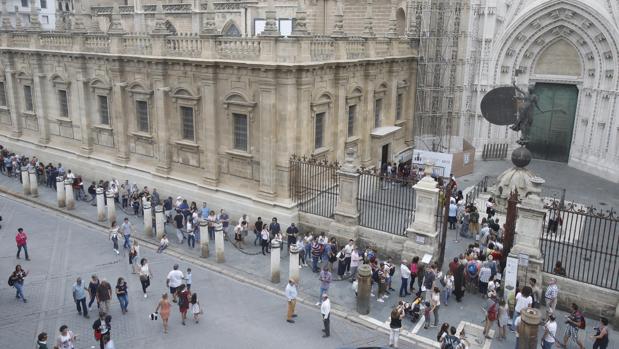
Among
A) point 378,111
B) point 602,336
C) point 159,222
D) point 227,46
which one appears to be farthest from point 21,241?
point 602,336

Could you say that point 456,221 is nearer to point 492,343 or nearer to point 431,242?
point 431,242

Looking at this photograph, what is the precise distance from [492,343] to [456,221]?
295 inches

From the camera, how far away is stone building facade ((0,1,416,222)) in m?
19.7

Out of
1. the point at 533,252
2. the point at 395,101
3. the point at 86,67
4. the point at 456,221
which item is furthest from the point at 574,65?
the point at 86,67

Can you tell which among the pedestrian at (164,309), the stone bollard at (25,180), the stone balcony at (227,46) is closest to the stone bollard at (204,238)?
the pedestrian at (164,309)

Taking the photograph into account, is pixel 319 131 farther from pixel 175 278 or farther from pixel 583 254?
pixel 583 254

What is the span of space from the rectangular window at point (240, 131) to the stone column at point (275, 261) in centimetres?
593

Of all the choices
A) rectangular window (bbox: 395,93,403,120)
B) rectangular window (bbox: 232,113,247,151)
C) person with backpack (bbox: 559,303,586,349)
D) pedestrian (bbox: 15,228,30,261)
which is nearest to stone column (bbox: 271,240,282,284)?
rectangular window (bbox: 232,113,247,151)

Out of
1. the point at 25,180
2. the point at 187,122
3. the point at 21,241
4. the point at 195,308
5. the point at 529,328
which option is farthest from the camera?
the point at 25,180

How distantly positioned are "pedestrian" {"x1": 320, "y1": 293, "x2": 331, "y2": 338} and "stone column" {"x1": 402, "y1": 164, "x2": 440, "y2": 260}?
450 cm

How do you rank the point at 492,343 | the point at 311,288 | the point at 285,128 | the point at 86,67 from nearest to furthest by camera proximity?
1. the point at 492,343
2. the point at 311,288
3. the point at 285,128
4. the point at 86,67

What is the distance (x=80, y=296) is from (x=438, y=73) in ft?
73.8

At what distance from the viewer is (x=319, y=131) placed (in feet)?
71.6

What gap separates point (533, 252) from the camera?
49.9 ft
